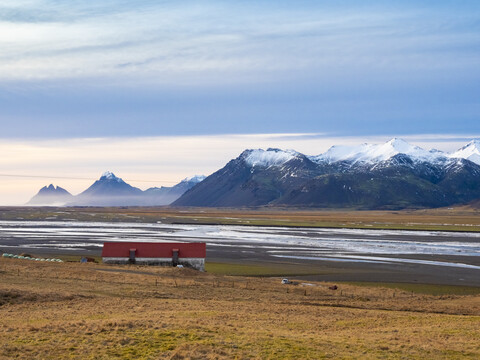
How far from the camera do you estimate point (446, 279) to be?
53.3 metres

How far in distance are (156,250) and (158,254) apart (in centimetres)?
48

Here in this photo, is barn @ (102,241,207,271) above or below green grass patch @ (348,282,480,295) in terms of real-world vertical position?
above

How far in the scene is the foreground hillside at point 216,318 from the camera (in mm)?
20172

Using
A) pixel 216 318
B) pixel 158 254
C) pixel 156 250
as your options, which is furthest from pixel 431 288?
pixel 216 318

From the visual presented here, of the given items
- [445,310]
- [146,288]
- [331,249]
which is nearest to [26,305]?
[146,288]

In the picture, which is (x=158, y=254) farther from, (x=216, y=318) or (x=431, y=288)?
(x=216, y=318)

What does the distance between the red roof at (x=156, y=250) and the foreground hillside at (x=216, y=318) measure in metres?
7.83

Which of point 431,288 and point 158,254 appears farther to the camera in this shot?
point 158,254

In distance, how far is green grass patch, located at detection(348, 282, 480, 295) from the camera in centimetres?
4562

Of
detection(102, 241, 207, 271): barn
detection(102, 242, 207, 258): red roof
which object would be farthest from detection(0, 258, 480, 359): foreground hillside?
detection(102, 242, 207, 258): red roof

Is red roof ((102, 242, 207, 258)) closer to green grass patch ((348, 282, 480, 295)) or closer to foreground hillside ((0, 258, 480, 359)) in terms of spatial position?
foreground hillside ((0, 258, 480, 359))

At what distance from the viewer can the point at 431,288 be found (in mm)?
47938

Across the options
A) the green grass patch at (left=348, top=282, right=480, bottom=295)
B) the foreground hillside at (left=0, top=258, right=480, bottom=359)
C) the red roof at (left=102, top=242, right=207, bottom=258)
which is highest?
the red roof at (left=102, top=242, right=207, bottom=258)

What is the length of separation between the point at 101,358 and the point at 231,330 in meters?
6.01
